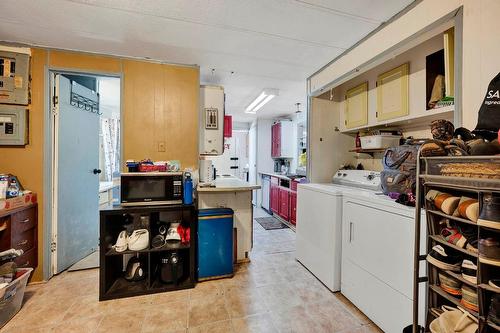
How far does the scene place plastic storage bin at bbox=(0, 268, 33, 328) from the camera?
5.63 ft

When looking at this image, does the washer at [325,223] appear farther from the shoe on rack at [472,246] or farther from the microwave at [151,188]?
the microwave at [151,188]

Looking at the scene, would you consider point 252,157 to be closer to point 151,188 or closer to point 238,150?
point 238,150

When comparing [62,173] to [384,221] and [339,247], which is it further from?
[384,221]

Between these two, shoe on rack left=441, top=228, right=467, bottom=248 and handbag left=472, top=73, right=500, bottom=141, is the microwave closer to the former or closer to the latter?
shoe on rack left=441, top=228, right=467, bottom=248

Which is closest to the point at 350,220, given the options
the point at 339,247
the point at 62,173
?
the point at 339,247

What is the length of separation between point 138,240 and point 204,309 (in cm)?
89

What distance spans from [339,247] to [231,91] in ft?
9.48

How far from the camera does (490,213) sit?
849 mm

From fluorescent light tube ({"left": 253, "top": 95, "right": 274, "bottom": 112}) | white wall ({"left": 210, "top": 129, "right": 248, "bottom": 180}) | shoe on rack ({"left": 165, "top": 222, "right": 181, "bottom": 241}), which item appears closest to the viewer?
shoe on rack ({"left": 165, "top": 222, "right": 181, "bottom": 241})

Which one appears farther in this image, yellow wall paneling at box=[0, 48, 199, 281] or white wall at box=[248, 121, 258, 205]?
white wall at box=[248, 121, 258, 205]

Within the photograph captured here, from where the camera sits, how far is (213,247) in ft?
7.87

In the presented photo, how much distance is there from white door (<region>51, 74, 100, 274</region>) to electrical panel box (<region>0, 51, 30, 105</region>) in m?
0.23

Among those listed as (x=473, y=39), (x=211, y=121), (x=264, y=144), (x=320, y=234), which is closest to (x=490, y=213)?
(x=473, y=39)

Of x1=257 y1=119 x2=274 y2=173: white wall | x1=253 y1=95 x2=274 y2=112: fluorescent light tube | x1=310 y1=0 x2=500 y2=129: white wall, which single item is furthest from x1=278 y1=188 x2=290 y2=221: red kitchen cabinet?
x1=310 y1=0 x2=500 y2=129: white wall
